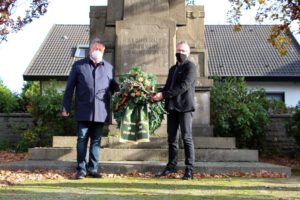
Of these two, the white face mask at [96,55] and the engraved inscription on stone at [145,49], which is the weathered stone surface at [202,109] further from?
the white face mask at [96,55]

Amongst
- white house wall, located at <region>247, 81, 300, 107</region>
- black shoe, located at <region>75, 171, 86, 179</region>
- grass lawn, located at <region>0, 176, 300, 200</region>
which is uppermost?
white house wall, located at <region>247, 81, 300, 107</region>

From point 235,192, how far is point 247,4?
1171 cm

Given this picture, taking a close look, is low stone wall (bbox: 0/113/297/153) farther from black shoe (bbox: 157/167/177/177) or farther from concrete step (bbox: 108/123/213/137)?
black shoe (bbox: 157/167/177/177)

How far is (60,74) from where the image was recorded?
32.8 metres

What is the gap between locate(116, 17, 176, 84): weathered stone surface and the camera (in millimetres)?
10953

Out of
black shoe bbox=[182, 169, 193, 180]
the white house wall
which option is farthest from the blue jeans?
the white house wall

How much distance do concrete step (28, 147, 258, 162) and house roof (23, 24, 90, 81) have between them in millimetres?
23312

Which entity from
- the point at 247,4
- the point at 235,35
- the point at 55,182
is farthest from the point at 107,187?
the point at 235,35

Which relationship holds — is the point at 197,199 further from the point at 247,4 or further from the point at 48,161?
the point at 247,4

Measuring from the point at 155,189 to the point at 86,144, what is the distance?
1.81m

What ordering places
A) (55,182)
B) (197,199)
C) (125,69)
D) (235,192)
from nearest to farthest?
1. (197,199)
2. (235,192)
3. (55,182)
4. (125,69)

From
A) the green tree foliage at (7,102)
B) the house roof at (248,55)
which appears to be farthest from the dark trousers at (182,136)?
the house roof at (248,55)

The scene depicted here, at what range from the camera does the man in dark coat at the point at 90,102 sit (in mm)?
7637

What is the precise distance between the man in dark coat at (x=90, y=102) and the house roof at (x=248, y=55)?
2450 centimetres
